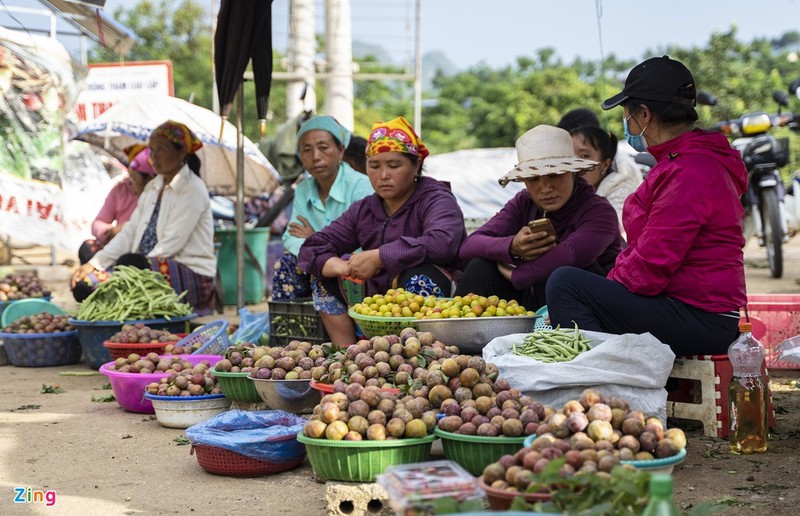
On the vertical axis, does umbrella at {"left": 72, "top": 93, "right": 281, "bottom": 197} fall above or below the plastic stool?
above

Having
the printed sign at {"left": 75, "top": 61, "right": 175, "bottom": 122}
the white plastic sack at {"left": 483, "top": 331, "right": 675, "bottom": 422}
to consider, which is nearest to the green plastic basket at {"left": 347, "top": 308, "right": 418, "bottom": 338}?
the white plastic sack at {"left": 483, "top": 331, "right": 675, "bottom": 422}

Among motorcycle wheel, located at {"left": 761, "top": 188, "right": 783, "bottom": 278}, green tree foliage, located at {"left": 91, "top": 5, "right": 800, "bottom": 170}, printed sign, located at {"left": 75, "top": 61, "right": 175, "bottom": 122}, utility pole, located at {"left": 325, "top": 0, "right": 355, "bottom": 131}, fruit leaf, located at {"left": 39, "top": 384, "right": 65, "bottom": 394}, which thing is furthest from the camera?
green tree foliage, located at {"left": 91, "top": 5, "right": 800, "bottom": 170}

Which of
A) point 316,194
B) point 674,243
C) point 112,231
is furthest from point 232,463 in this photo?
point 112,231

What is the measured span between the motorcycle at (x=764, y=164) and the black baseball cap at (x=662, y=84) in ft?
19.1

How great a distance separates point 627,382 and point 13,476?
8.36 ft

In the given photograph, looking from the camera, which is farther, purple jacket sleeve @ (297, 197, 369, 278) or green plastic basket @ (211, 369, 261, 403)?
purple jacket sleeve @ (297, 197, 369, 278)

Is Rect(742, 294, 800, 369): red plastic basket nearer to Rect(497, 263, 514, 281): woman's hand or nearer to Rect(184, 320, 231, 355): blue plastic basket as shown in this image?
Rect(497, 263, 514, 281): woman's hand

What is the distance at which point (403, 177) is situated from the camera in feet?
18.0

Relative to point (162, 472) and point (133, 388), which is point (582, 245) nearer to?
point (162, 472)

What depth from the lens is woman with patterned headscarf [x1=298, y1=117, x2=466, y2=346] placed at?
527cm

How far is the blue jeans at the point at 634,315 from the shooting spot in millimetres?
4035

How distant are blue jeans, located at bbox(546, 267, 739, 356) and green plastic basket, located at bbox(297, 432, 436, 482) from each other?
44.3 inches

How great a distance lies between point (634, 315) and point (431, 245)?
57.7 inches

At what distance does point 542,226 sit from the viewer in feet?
15.5
